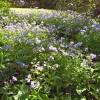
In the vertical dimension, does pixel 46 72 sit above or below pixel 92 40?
below

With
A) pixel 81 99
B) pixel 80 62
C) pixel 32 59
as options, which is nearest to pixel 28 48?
pixel 32 59

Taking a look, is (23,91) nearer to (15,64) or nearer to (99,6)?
(15,64)

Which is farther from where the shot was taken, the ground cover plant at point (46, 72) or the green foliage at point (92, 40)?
the green foliage at point (92, 40)

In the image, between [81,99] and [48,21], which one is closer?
[81,99]

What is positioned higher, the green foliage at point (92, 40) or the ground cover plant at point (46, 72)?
the green foliage at point (92, 40)

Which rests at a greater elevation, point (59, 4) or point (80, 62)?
point (59, 4)

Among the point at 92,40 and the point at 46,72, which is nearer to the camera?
the point at 46,72

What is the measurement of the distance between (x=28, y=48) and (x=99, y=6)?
737 cm

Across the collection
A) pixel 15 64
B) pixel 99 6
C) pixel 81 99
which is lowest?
pixel 81 99

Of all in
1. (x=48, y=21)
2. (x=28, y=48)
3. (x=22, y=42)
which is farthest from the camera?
(x=48, y=21)

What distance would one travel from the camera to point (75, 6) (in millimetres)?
14703

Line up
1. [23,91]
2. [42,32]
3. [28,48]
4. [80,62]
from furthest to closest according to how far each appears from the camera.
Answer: [42,32], [28,48], [80,62], [23,91]

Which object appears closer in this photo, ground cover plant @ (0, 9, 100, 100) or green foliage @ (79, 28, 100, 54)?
ground cover plant @ (0, 9, 100, 100)

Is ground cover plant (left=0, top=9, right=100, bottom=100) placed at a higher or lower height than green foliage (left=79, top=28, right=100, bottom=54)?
lower
